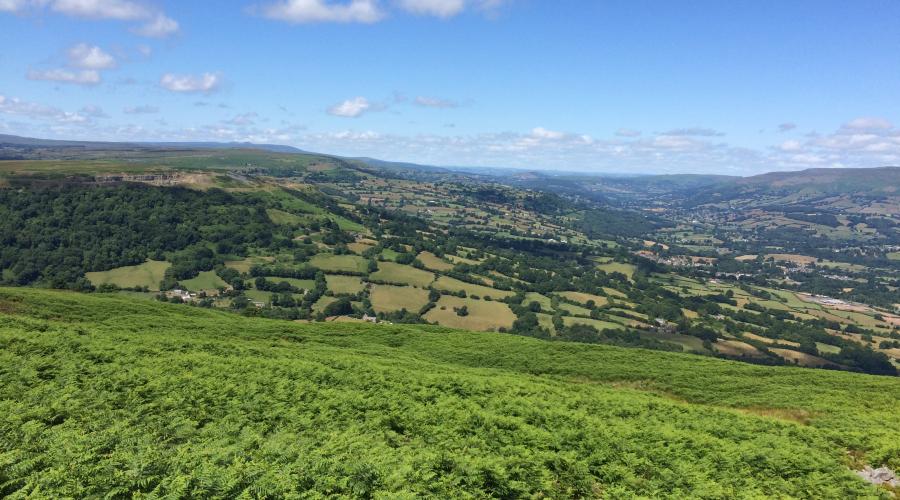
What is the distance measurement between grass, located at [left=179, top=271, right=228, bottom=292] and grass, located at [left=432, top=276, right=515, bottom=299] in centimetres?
5310

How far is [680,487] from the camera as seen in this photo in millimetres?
15430

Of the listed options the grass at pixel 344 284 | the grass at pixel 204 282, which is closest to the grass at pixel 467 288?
the grass at pixel 344 284

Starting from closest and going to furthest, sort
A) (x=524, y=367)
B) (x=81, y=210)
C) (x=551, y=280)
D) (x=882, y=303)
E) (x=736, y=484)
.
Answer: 1. (x=736, y=484)
2. (x=524, y=367)
3. (x=81, y=210)
4. (x=551, y=280)
5. (x=882, y=303)

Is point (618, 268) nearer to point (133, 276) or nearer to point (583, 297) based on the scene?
point (583, 297)

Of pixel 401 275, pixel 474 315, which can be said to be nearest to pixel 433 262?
pixel 401 275

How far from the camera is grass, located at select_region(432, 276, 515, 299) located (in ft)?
385

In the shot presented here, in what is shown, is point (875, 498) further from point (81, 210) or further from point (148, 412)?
point (81, 210)

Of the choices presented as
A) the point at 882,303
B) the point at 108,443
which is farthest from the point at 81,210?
the point at 882,303

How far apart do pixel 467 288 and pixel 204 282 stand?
6605cm

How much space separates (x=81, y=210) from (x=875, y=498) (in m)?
175

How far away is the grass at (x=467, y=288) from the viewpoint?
11725 cm

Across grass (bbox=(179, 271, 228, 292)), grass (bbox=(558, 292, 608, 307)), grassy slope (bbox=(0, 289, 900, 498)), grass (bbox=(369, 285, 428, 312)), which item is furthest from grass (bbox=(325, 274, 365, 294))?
grassy slope (bbox=(0, 289, 900, 498))

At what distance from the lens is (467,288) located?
12088cm

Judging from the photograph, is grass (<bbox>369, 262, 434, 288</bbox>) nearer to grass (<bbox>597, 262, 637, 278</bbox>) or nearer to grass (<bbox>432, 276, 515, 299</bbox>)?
grass (<bbox>432, 276, 515, 299</bbox>)
